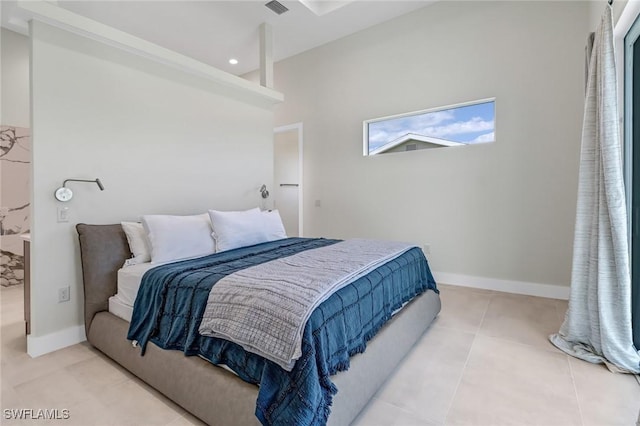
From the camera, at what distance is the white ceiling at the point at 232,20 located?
11.8 feet

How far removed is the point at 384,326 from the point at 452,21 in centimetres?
365

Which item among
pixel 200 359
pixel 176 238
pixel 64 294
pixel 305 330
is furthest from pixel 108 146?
pixel 305 330

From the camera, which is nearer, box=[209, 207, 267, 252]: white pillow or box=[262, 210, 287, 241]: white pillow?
box=[209, 207, 267, 252]: white pillow

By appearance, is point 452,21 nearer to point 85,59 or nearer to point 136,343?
point 85,59

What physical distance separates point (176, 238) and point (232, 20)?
3032mm

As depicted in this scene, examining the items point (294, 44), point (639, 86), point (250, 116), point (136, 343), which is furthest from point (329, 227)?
point (639, 86)

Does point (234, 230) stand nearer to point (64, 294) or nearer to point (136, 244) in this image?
→ point (136, 244)

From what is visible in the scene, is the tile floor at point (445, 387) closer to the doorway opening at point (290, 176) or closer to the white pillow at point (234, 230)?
the white pillow at point (234, 230)

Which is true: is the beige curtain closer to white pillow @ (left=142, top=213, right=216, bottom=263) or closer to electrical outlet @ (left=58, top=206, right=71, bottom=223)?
white pillow @ (left=142, top=213, right=216, bottom=263)

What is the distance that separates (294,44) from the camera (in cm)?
466

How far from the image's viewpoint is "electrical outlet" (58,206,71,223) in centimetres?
225

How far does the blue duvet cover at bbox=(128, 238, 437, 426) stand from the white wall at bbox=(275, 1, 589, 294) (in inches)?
66.5

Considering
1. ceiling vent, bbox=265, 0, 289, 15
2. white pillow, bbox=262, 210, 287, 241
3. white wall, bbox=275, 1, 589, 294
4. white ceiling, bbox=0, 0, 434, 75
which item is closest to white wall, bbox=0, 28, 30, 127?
white ceiling, bbox=0, 0, 434, 75

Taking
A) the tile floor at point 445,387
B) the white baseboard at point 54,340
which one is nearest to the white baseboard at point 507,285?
the tile floor at point 445,387
